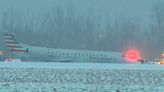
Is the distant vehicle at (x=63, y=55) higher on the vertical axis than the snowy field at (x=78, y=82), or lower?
higher

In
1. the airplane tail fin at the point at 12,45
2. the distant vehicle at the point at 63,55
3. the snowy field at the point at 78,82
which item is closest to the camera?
the snowy field at the point at 78,82

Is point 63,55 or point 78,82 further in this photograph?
point 63,55

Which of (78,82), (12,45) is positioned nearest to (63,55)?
(12,45)

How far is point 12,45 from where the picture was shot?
329 feet

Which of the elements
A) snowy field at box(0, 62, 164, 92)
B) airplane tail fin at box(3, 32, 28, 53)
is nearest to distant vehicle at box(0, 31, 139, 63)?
airplane tail fin at box(3, 32, 28, 53)

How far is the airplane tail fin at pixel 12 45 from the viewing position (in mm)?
95744

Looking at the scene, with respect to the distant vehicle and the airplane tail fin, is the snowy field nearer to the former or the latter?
the distant vehicle

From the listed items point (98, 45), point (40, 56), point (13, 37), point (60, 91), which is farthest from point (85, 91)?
point (98, 45)

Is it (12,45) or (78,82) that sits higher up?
(12,45)

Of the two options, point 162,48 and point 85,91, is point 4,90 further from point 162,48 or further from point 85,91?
point 162,48

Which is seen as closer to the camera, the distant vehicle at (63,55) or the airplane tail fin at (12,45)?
the distant vehicle at (63,55)

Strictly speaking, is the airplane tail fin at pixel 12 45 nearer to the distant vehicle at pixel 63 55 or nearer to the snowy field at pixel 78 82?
the distant vehicle at pixel 63 55

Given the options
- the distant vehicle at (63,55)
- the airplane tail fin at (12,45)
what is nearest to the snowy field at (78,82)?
the distant vehicle at (63,55)

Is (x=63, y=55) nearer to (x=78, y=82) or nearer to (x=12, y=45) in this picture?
(x=12, y=45)
